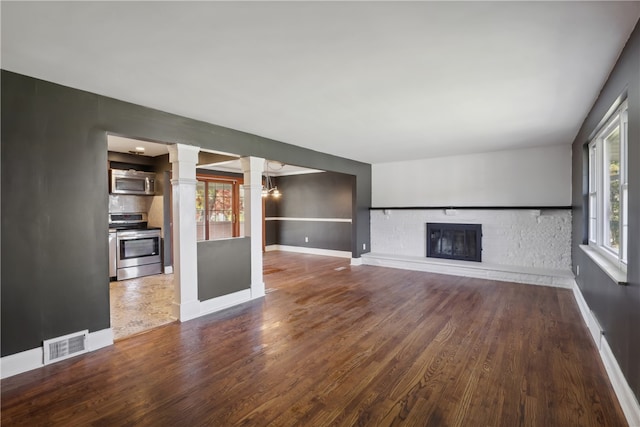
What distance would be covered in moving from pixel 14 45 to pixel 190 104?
1.31 metres

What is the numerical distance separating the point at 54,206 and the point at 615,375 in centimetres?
448

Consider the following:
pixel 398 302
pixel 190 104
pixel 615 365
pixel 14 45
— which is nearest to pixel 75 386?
pixel 14 45

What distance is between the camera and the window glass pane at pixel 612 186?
2.82 metres

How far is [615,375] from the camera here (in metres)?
2.17

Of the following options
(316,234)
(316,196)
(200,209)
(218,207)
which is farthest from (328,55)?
(316,234)

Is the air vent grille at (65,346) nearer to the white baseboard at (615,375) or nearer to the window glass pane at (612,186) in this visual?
the white baseboard at (615,375)

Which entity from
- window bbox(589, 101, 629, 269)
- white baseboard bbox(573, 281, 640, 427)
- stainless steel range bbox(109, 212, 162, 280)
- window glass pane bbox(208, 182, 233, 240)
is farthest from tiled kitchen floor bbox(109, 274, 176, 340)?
window bbox(589, 101, 629, 269)

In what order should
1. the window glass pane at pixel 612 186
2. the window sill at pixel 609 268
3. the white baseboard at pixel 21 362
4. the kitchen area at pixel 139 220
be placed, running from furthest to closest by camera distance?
1. the kitchen area at pixel 139 220
2. the window glass pane at pixel 612 186
3. the white baseboard at pixel 21 362
4. the window sill at pixel 609 268

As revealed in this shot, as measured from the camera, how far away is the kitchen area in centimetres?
512

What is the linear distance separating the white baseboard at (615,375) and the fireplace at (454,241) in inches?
106

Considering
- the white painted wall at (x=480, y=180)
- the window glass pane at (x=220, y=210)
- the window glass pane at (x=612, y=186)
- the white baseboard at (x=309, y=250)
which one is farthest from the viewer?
the white baseboard at (x=309, y=250)

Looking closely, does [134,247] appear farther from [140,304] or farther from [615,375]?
[615,375]

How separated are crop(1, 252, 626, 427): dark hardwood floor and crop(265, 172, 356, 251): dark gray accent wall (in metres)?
4.44

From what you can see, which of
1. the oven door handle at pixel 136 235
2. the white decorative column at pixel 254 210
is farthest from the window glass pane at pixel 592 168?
the oven door handle at pixel 136 235
